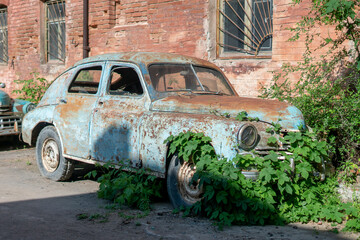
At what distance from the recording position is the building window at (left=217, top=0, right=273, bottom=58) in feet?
27.0

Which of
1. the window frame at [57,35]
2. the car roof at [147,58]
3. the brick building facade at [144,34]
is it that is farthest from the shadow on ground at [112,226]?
the window frame at [57,35]

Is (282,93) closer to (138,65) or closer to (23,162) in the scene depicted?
(138,65)

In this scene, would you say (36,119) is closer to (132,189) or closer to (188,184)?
(132,189)

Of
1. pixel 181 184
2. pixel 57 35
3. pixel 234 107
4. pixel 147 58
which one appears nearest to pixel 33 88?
pixel 57 35

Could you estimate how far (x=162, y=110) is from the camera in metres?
5.16

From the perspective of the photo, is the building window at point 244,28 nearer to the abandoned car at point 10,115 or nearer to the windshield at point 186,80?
the windshield at point 186,80

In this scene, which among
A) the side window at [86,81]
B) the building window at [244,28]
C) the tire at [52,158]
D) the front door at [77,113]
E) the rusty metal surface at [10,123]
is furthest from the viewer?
the rusty metal surface at [10,123]

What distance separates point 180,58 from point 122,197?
2.04 m

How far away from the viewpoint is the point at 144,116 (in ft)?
17.0

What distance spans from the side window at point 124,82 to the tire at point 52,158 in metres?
1.22

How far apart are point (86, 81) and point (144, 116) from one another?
6.33 ft

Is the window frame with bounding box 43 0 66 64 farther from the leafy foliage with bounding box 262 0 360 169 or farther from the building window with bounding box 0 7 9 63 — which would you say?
the leafy foliage with bounding box 262 0 360 169

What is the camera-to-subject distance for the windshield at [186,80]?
18.1ft

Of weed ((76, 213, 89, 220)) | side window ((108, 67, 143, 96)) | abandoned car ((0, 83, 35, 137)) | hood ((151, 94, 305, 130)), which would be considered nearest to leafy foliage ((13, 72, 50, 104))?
abandoned car ((0, 83, 35, 137))
